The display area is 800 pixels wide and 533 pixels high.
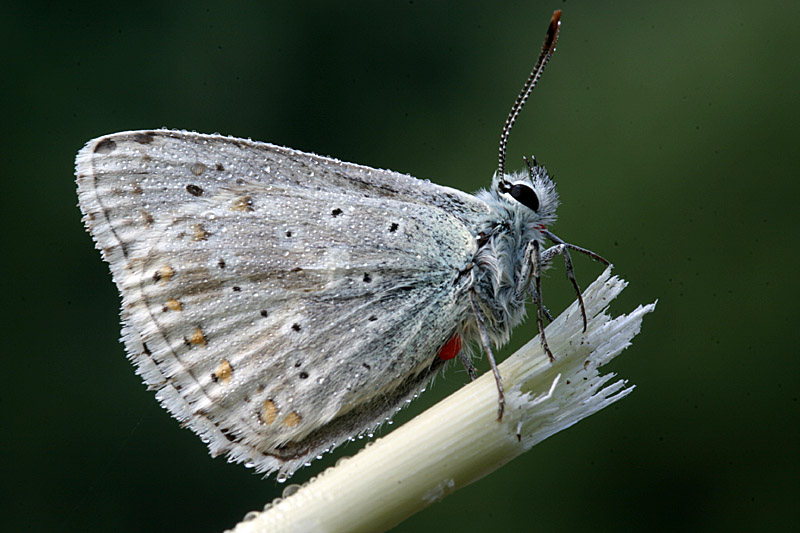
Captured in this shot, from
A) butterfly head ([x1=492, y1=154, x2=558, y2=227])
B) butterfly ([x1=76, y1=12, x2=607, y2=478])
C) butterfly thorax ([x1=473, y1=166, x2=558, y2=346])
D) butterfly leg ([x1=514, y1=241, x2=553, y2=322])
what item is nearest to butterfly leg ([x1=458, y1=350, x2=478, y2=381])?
butterfly ([x1=76, y1=12, x2=607, y2=478])

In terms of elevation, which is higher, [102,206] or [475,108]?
[475,108]

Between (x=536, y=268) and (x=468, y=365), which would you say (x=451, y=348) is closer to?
(x=468, y=365)

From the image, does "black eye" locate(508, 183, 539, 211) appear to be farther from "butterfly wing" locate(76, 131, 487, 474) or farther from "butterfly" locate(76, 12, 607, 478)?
"butterfly wing" locate(76, 131, 487, 474)

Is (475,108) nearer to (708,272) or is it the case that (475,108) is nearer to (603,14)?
(603,14)

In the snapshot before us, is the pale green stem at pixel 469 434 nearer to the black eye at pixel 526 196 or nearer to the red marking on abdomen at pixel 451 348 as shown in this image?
the red marking on abdomen at pixel 451 348

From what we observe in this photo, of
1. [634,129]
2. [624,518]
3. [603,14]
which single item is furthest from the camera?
[603,14]

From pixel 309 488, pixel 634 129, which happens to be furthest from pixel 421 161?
pixel 309 488

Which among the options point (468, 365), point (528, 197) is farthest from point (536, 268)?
point (468, 365)
